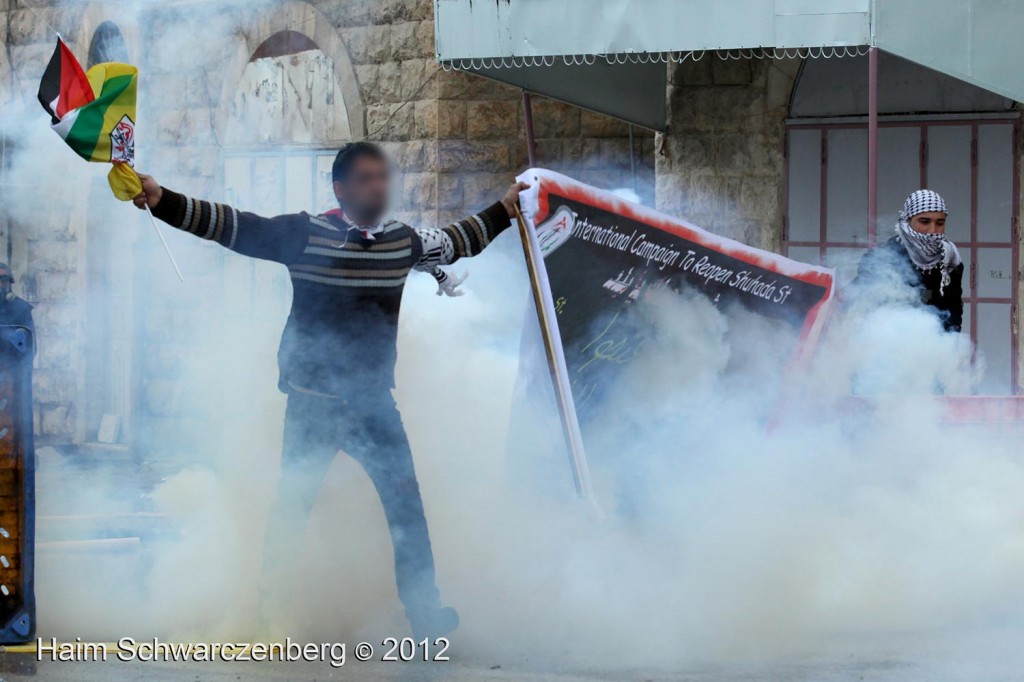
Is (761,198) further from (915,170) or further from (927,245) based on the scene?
(927,245)

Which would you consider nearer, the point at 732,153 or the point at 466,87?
the point at 732,153

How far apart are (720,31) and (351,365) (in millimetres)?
3645

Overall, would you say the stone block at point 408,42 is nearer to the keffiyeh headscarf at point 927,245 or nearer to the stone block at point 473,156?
the stone block at point 473,156

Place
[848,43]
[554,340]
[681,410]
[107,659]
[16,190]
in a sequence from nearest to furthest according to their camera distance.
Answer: [107,659] < [554,340] < [681,410] < [848,43] < [16,190]

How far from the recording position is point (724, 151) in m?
10.2

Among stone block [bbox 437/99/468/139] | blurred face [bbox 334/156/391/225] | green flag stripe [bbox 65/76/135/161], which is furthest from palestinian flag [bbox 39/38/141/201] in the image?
stone block [bbox 437/99/468/139]

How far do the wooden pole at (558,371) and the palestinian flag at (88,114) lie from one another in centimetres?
158

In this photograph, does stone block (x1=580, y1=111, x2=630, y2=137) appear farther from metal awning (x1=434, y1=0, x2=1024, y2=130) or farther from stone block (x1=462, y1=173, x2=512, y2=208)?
metal awning (x1=434, y1=0, x2=1024, y2=130)

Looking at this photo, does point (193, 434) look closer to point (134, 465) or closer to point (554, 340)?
point (554, 340)

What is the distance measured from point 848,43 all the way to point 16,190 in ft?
17.5

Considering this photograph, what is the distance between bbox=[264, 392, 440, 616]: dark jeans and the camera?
557 cm

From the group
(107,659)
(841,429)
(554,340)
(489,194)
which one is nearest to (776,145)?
(489,194)

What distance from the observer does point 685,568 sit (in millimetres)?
6082

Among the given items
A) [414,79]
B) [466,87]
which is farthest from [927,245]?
[414,79]
